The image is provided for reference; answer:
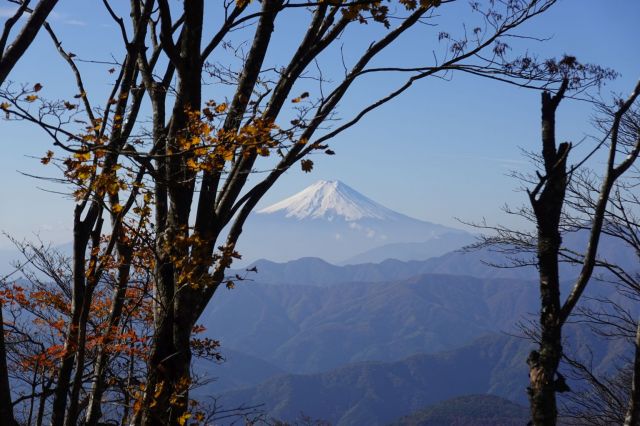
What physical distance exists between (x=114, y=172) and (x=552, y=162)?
13.1 ft

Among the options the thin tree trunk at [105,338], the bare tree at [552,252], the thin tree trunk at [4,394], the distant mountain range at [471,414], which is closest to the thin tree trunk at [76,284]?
the thin tree trunk at [105,338]

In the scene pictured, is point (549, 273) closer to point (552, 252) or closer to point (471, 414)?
point (552, 252)

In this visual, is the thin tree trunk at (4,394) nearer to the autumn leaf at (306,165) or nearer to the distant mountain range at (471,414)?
the autumn leaf at (306,165)

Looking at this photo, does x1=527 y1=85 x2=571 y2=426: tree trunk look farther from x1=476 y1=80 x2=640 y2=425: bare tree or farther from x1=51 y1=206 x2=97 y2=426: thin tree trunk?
x1=51 y1=206 x2=97 y2=426: thin tree trunk

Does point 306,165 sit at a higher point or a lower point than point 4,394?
higher

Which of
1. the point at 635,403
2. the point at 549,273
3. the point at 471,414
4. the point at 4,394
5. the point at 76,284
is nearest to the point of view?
the point at 4,394

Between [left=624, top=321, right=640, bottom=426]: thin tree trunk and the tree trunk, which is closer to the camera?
the tree trunk

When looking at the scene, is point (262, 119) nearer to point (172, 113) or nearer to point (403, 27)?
point (172, 113)

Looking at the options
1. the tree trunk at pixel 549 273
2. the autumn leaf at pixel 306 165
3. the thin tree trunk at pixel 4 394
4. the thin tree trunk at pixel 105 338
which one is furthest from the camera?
the thin tree trunk at pixel 105 338

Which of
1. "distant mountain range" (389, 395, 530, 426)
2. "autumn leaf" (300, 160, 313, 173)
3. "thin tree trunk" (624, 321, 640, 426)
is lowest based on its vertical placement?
"distant mountain range" (389, 395, 530, 426)

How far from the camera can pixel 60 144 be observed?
347 centimetres

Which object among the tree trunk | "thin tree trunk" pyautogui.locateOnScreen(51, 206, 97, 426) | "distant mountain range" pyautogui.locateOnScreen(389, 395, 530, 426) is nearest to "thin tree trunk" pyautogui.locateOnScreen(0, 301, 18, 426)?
"thin tree trunk" pyautogui.locateOnScreen(51, 206, 97, 426)

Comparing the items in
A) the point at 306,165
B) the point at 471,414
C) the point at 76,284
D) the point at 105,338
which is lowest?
the point at 471,414

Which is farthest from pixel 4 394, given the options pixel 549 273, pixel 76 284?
pixel 549 273
